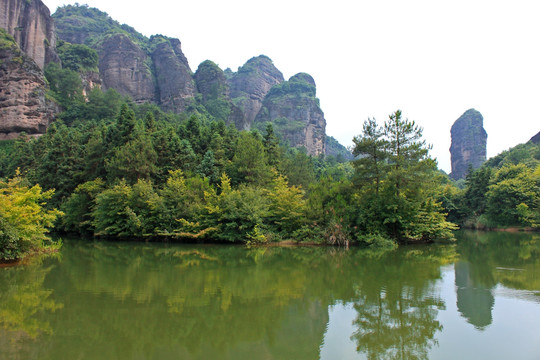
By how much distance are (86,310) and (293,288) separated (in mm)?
4775

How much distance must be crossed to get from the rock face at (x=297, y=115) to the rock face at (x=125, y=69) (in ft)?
116

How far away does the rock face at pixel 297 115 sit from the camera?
10162 cm

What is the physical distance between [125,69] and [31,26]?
22336 millimetres

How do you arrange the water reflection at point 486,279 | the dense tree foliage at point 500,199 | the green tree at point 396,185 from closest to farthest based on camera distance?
the water reflection at point 486,279, the green tree at point 396,185, the dense tree foliage at point 500,199

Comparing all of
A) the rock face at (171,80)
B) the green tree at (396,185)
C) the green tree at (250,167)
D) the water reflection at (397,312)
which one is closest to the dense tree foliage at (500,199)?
the green tree at (396,185)

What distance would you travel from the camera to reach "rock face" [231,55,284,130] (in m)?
116

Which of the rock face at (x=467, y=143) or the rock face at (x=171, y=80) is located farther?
the rock face at (x=467, y=143)

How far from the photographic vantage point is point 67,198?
3006 centimetres

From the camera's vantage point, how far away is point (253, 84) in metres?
123

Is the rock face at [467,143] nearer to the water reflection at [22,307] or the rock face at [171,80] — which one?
the rock face at [171,80]

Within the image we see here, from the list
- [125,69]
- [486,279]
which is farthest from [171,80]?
[486,279]

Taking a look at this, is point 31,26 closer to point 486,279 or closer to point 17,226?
point 17,226

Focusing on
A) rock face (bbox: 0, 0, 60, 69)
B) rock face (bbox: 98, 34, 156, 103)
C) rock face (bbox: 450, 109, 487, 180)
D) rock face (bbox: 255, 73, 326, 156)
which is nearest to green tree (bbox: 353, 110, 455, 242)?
rock face (bbox: 0, 0, 60, 69)

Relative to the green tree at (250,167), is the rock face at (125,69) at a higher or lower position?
higher
